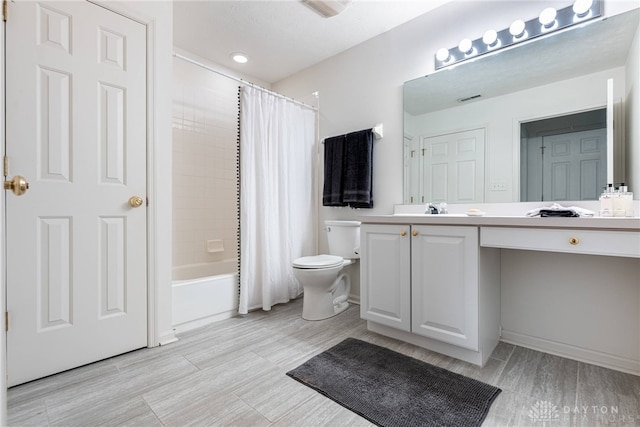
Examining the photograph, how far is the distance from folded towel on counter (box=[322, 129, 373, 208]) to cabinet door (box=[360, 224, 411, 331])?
0.60 meters

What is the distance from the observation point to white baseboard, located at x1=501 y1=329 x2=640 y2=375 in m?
1.55

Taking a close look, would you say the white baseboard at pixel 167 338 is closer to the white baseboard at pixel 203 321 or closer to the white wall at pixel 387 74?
the white baseboard at pixel 203 321

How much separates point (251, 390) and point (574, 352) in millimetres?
1797

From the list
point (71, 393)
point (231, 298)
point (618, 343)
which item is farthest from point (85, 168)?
point (618, 343)

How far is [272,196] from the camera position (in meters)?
2.54

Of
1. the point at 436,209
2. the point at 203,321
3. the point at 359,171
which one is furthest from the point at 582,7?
the point at 203,321

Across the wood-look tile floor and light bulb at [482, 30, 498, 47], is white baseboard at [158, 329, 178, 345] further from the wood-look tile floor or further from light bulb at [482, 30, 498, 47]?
light bulb at [482, 30, 498, 47]

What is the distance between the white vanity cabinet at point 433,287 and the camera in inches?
62.3

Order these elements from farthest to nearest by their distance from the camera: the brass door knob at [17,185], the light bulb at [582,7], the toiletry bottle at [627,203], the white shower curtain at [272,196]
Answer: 1. the white shower curtain at [272,196]
2. the light bulb at [582,7]
3. the toiletry bottle at [627,203]
4. the brass door knob at [17,185]

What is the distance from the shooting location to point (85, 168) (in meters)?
1.60

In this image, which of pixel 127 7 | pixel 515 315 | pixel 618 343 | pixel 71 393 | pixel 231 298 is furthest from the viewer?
pixel 231 298

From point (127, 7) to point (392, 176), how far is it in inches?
82.4

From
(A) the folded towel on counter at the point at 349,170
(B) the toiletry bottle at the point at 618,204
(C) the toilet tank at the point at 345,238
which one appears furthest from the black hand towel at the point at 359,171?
(B) the toiletry bottle at the point at 618,204

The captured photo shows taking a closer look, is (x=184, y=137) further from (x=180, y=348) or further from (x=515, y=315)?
(x=515, y=315)
